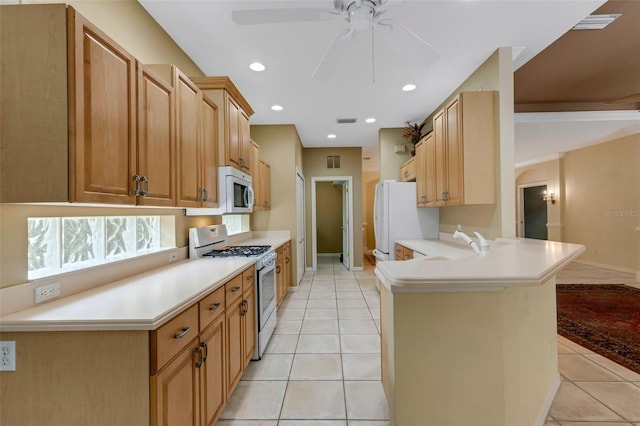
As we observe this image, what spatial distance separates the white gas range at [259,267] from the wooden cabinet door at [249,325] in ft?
0.22

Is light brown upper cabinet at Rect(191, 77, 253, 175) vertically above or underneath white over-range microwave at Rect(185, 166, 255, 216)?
above

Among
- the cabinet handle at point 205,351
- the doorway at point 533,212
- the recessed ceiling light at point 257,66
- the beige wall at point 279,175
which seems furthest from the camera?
the doorway at point 533,212

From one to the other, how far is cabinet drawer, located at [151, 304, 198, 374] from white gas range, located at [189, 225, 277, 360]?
1085 mm

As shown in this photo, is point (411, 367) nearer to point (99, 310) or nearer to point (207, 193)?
point (99, 310)

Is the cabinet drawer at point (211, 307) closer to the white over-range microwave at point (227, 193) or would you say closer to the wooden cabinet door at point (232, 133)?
the white over-range microwave at point (227, 193)

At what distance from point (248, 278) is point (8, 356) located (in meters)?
1.37

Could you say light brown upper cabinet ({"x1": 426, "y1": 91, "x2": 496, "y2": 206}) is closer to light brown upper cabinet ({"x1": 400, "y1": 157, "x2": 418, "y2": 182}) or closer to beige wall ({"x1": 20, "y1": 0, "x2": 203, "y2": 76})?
light brown upper cabinet ({"x1": 400, "y1": 157, "x2": 418, "y2": 182})

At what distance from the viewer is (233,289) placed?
75.6 inches

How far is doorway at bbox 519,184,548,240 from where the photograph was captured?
8.71m

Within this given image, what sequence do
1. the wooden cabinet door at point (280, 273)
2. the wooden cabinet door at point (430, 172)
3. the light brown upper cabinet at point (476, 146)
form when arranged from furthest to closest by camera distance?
the wooden cabinet door at point (280, 273) < the wooden cabinet door at point (430, 172) < the light brown upper cabinet at point (476, 146)

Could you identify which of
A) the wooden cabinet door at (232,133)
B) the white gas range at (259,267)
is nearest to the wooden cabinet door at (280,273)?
the white gas range at (259,267)

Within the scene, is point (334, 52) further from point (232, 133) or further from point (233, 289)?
point (233, 289)

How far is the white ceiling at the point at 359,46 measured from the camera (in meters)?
2.06

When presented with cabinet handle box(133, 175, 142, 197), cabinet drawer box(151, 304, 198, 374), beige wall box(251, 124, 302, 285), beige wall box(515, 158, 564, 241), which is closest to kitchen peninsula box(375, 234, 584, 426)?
cabinet drawer box(151, 304, 198, 374)
